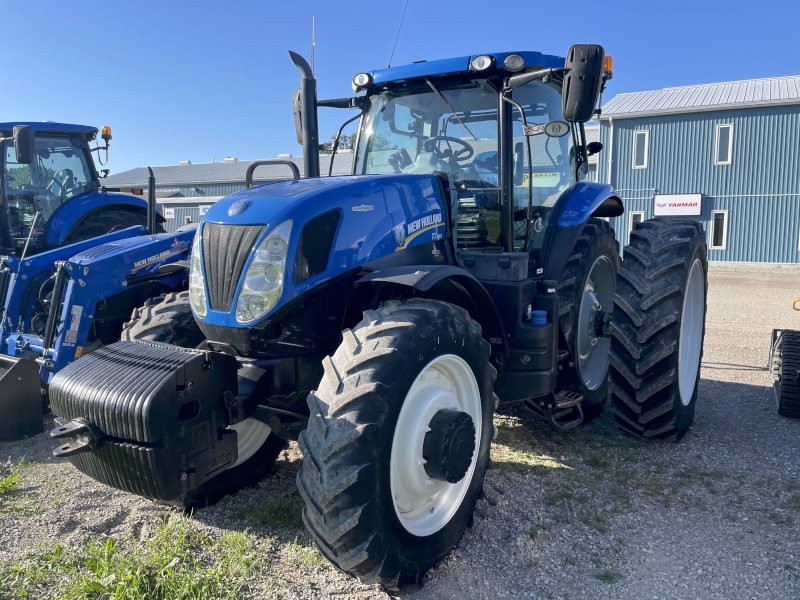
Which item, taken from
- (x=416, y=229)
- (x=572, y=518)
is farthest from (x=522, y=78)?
(x=572, y=518)

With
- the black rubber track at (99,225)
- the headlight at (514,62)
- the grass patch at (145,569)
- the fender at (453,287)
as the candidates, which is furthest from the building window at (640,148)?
the grass patch at (145,569)

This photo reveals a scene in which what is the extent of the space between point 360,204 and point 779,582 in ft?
8.52

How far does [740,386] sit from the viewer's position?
6375 mm

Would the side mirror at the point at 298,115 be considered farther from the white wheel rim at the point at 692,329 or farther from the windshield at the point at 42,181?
the windshield at the point at 42,181

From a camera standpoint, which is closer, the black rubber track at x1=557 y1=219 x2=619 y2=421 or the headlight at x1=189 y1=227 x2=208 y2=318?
the headlight at x1=189 y1=227 x2=208 y2=318

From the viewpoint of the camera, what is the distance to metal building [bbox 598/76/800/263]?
2008cm

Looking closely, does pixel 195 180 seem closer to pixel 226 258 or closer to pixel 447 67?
pixel 447 67

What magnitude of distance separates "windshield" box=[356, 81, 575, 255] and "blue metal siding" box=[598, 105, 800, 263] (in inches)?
742

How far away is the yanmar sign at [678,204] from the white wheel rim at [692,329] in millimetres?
17207

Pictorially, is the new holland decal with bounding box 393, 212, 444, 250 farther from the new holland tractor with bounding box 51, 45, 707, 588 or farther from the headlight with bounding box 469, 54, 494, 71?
the headlight with bounding box 469, 54, 494, 71

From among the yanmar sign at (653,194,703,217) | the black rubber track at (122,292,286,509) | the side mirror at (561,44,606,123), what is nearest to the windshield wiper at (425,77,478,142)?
the side mirror at (561,44,606,123)

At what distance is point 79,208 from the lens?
8688 millimetres

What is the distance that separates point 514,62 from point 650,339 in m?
2.03

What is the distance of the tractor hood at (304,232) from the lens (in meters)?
2.93
